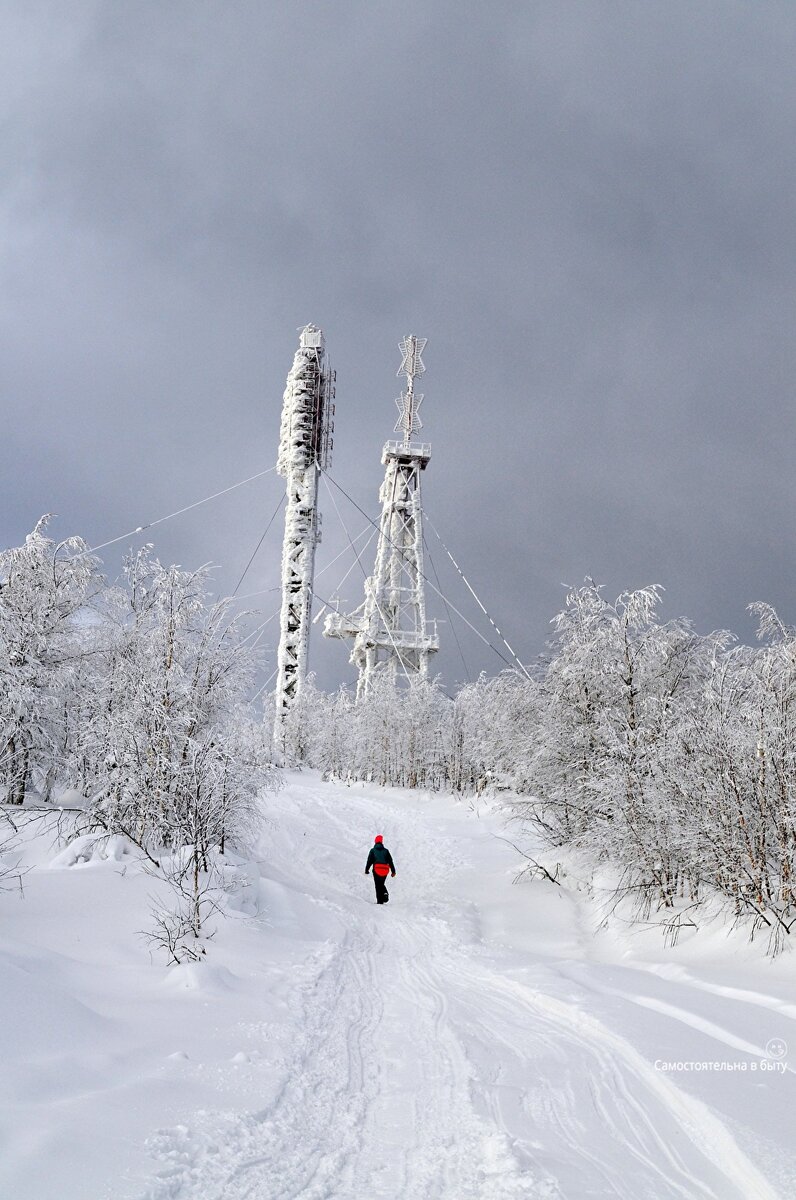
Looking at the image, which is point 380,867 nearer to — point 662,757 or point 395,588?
point 662,757

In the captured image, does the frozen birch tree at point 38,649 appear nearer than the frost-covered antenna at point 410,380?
Yes

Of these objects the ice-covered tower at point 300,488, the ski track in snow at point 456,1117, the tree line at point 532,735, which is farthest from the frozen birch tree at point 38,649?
the ice-covered tower at point 300,488

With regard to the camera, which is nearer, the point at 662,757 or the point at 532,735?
the point at 662,757

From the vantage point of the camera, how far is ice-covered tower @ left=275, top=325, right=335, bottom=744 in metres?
40.7

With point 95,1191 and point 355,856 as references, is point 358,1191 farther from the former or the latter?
point 355,856

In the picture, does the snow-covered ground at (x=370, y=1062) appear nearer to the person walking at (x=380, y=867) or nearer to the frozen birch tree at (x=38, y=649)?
the person walking at (x=380, y=867)

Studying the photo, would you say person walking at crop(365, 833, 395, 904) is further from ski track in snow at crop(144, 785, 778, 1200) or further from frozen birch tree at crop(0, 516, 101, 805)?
frozen birch tree at crop(0, 516, 101, 805)

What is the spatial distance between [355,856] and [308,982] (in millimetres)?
10463

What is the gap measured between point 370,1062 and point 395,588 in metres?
42.0

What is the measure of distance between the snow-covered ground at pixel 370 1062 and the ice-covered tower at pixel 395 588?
35.7 metres

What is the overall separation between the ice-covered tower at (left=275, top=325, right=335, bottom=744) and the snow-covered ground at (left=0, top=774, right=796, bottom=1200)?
2999cm

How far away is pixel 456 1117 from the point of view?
4.46 m

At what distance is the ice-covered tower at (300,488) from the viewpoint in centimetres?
4066

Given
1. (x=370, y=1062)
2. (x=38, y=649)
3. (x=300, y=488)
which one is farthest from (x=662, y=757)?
(x=300, y=488)
